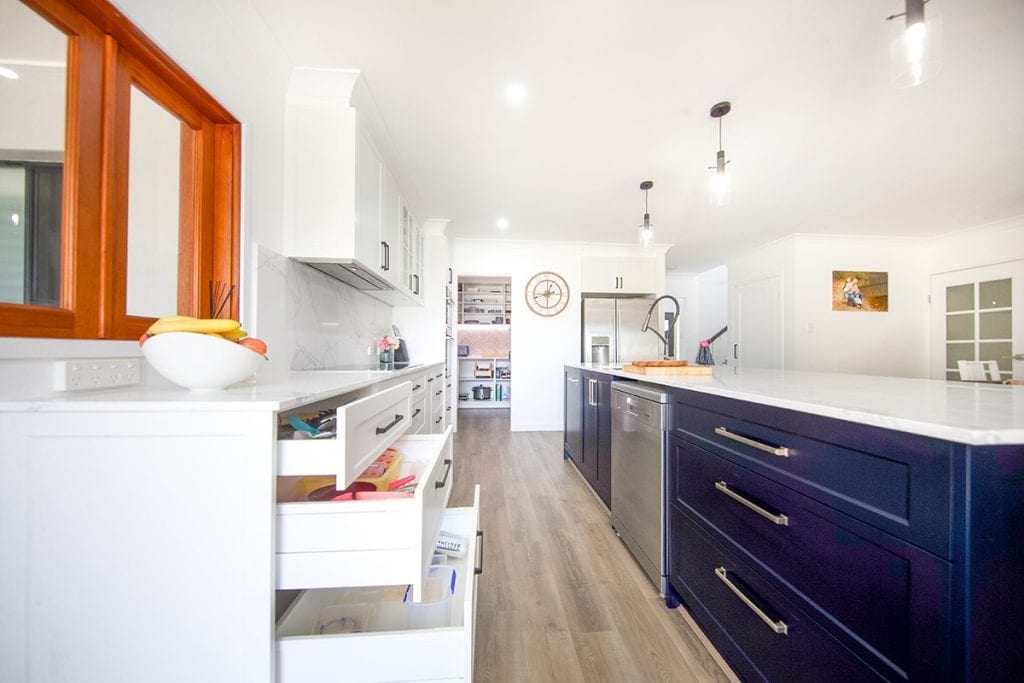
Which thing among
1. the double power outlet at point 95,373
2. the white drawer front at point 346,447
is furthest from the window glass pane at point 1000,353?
the double power outlet at point 95,373

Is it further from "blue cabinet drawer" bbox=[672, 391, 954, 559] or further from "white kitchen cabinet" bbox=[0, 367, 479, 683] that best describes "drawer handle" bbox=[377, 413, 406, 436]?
"blue cabinet drawer" bbox=[672, 391, 954, 559]

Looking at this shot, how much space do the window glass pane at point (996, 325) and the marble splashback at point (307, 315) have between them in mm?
6663

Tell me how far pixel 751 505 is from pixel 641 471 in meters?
0.66

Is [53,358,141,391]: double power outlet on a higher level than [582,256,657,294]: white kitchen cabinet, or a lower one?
lower

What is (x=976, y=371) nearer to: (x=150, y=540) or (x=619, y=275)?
(x=619, y=275)

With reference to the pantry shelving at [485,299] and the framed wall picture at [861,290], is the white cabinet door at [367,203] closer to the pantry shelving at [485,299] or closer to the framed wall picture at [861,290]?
the pantry shelving at [485,299]

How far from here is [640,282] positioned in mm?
4695

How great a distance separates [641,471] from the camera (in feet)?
5.24

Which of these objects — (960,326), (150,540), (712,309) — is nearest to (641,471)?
(150,540)

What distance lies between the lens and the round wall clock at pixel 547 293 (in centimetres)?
450

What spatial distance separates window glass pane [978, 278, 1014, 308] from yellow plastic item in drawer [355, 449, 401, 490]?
6.38 meters

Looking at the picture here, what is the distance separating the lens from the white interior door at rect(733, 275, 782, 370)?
15.3 ft

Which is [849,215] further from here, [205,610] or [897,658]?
[205,610]

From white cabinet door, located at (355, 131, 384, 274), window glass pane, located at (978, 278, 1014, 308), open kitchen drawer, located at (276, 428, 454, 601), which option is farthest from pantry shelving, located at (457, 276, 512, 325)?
window glass pane, located at (978, 278, 1014, 308)
